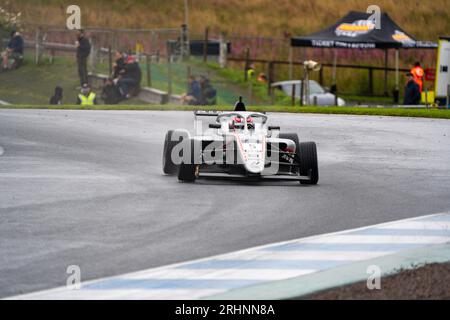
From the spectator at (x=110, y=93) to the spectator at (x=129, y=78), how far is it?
17cm

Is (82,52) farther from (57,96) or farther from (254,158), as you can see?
(254,158)

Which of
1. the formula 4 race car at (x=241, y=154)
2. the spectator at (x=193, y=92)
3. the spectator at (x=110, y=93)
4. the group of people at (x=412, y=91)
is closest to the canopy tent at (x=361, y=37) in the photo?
the group of people at (x=412, y=91)

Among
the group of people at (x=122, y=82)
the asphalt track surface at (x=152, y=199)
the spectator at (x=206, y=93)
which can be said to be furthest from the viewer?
the group of people at (x=122, y=82)

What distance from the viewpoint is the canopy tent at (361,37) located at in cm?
3616

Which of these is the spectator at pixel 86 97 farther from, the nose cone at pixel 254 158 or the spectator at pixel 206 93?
the nose cone at pixel 254 158

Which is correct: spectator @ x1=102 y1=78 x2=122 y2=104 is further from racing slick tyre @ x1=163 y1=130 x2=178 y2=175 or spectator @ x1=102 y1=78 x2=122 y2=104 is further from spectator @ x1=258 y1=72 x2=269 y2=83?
racing slick tyre @ x1=163 y1=130 x2=178 y2=175

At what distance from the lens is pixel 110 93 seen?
34.3 m

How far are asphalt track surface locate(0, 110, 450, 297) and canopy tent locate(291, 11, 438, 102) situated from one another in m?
13.0

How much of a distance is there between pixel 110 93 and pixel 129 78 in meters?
0.70

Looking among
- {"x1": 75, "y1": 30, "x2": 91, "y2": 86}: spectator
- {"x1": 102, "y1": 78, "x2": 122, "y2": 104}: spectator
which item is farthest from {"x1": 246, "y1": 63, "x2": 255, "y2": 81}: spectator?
{"x1": 75, "y1": 30, "x2": 91, "y2": 86}: spectator

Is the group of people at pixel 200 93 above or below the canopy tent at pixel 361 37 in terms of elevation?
below

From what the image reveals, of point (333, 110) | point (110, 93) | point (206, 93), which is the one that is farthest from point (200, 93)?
point (333, 110)

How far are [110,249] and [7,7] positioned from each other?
3651 cm

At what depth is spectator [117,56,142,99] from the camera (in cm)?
3406
